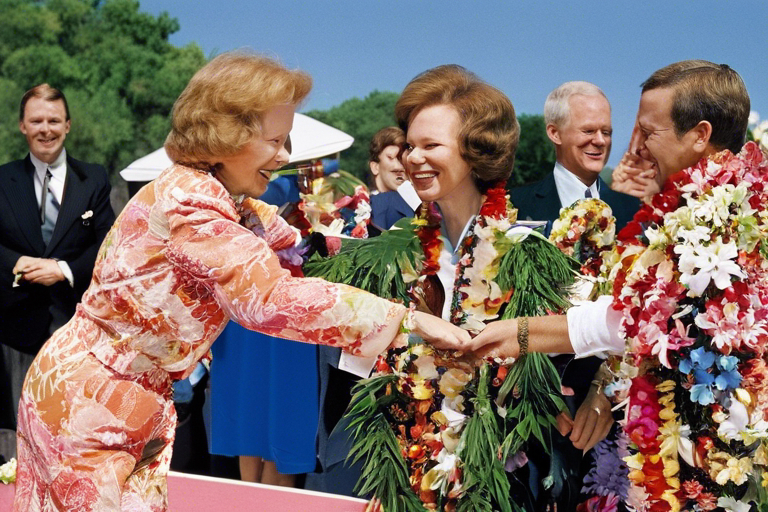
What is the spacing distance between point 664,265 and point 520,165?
26.2 feet

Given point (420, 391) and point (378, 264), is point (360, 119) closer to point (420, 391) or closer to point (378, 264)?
point (378, 264)

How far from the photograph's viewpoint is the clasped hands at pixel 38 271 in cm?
535

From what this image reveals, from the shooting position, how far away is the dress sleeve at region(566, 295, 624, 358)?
8.30 feet

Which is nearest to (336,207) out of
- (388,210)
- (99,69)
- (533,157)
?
(388,210)

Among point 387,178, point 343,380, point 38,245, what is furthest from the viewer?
point 387,178

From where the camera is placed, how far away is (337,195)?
4.95 m

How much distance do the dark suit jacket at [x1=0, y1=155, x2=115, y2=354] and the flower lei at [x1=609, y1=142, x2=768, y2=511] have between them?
3.87 meters

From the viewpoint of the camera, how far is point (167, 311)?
218 cm

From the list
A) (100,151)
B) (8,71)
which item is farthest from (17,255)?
(8,71)

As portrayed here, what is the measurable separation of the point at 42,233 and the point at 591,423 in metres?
3.95

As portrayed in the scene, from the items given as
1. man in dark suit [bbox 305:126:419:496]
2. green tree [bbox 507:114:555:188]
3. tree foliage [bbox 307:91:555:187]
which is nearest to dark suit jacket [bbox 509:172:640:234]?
man in dark suit [bbox 305:126:419:496]

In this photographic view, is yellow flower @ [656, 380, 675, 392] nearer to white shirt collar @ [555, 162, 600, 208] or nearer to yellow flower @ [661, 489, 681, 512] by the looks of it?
yellow flower @ [661, 489, 681, 512]

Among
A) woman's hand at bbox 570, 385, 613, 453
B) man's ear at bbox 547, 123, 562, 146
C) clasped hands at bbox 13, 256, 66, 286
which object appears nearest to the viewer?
woman's hand at bbox 570, 385, 613, 453

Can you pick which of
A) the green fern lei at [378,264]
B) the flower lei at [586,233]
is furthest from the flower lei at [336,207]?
the flower lei at [586,233]
